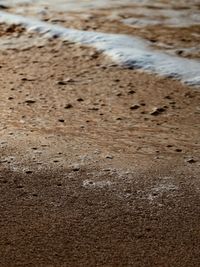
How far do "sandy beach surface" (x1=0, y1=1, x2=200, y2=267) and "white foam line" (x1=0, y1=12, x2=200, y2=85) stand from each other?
142mm

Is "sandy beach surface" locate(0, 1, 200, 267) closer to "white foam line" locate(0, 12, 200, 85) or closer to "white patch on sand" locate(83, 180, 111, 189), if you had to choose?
"white patch on sand" locate(83, 180, 111, 189)

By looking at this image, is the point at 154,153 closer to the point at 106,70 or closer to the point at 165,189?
the point at 165,189

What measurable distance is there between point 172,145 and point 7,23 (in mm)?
3998

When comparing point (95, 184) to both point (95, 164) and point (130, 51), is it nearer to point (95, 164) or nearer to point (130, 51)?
point (95, 164)

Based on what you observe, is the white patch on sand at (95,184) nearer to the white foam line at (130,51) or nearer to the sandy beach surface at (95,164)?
the sandy beach surface at (95,164)

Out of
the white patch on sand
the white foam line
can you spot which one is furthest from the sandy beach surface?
the white foam line

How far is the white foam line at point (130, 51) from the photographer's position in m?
5.37

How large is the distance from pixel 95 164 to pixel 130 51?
260 centimetres

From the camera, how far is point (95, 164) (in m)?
3.57

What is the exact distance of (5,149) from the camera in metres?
3.76

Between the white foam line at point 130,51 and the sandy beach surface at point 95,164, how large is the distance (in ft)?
0.47

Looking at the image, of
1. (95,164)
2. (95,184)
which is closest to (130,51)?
(95,164)

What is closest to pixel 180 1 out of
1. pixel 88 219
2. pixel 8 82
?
pixel 8 82

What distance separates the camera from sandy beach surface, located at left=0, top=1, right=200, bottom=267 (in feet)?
9.04
